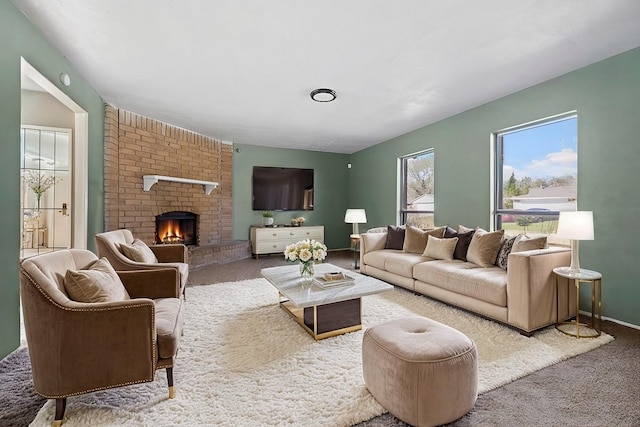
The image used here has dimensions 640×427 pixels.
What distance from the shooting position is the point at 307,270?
2918 millimetres

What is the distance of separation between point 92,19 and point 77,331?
7.56 ft

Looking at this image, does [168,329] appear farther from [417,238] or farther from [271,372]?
[417,238]

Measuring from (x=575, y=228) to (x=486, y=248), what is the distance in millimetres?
885

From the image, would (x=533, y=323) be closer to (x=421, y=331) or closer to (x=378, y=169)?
(x=421, y=331)

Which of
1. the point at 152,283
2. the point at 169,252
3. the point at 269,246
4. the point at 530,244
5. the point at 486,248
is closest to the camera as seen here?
the point at 152,283

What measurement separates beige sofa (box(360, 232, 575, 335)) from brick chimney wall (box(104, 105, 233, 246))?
4.06 meters

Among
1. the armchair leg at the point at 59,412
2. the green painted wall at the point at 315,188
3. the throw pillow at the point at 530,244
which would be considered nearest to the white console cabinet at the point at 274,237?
the green painted wall at the point at 315,188

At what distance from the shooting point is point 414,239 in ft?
13.8

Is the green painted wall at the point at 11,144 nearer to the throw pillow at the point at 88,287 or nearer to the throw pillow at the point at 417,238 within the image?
the throw pillow at the point at 88,287

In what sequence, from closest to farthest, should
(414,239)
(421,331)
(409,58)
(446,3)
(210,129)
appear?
(421,331) → (446,3) → (409,58) → (414,239) → (210,129)

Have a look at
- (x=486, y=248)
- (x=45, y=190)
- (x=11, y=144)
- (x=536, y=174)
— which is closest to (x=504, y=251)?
(x=486, y=248)

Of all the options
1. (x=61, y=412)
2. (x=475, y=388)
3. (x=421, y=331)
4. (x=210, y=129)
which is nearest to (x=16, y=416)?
(x=61, y=412)

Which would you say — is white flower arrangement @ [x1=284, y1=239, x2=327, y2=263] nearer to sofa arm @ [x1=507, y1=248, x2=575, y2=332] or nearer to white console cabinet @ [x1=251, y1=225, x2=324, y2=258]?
sofa arm @ [x1=507, y1=248, x2=575, y2=332]

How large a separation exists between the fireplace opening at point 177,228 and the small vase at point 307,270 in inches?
134
